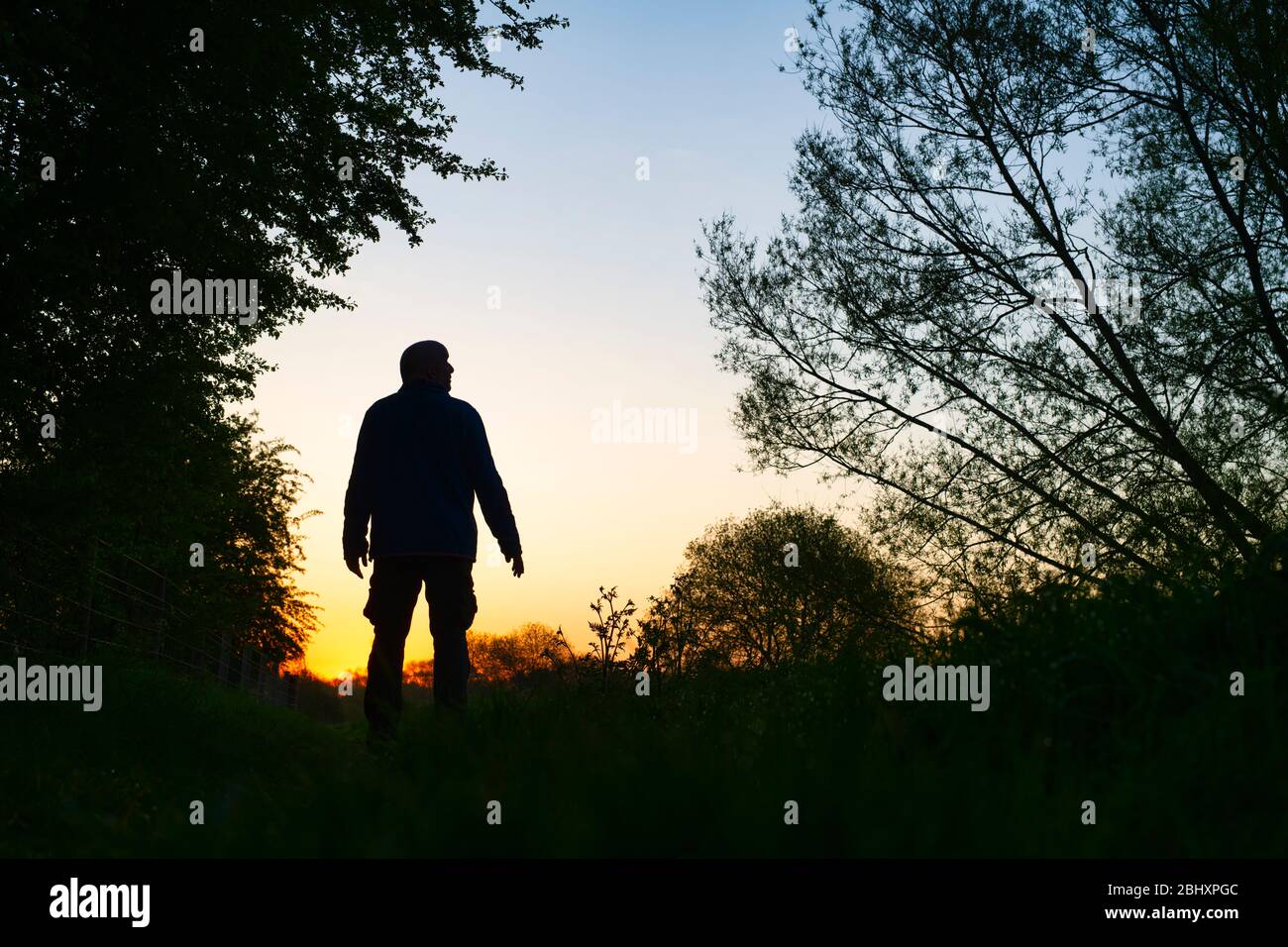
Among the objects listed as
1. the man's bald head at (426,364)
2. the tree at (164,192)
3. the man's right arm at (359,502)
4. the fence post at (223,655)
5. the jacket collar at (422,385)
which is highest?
the tree at (164,192)

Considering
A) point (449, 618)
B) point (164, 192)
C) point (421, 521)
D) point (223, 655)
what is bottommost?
point (223, 655)

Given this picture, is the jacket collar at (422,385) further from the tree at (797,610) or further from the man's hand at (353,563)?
the tree at (797,610)

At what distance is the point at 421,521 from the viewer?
5898mm

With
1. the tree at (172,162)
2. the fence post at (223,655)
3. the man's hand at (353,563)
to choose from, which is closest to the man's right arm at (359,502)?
the man's hand at (353,563)

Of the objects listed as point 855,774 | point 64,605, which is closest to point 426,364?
point 855,774

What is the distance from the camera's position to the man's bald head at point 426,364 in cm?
641

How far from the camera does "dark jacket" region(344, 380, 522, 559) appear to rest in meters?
5.92

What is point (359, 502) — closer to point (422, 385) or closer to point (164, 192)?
point (422, 385)

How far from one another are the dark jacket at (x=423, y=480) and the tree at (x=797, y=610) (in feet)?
4.17

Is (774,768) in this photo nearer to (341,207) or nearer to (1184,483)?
(1184,483)

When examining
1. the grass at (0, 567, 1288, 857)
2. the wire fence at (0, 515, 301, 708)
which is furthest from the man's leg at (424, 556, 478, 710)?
the wire fence at (0, 515, 301, 708)

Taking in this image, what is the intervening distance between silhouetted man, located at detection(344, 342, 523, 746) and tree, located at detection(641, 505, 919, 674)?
1229 millimetres

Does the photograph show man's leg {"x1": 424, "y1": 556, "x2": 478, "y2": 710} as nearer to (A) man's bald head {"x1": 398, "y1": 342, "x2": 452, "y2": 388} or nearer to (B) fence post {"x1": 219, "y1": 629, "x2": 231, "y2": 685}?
(A) man's bald head {"x1": 398, "y1": 342, "x2": 452, "y2": 388}

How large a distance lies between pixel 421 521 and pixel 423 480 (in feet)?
0.83
